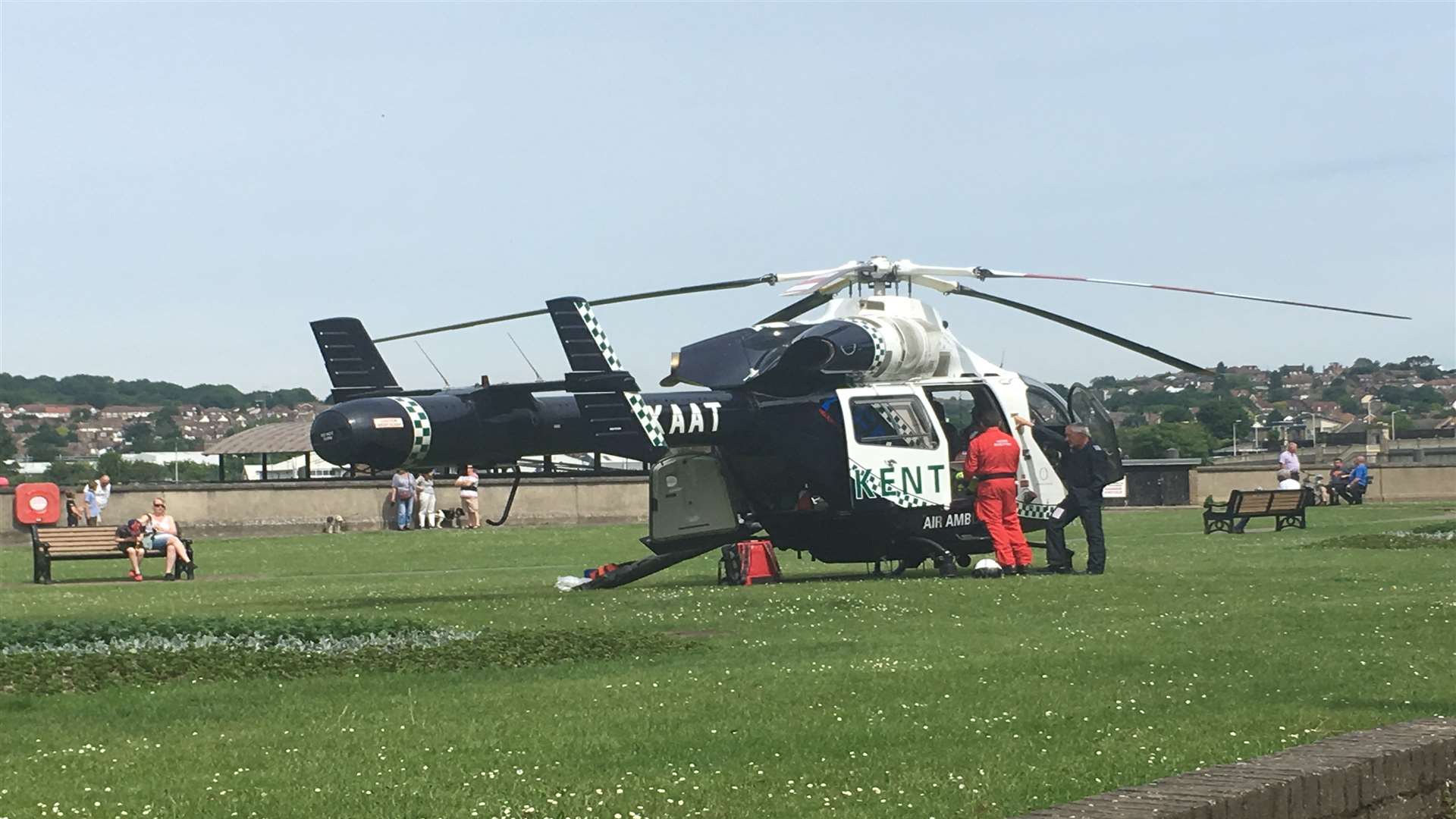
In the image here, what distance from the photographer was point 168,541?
95.8 feet

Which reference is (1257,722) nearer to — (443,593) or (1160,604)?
(1160,604)

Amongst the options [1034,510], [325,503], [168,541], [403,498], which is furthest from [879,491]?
[325,503]

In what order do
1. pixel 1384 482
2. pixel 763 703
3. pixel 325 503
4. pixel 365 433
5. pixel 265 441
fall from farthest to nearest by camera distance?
pixel 265 441 → pixel 1384 482 → pixel 325 503 → pixel 365 433 → pixel 763 703

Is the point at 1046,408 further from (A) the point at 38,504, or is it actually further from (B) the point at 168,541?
(A) the point at 38,504

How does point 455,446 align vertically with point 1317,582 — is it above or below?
above

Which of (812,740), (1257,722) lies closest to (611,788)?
(812,740)

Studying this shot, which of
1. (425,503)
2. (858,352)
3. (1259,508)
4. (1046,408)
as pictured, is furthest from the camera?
(425,503)

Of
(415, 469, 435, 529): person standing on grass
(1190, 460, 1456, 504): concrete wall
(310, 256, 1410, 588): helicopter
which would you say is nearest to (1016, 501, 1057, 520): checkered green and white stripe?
(310, 256, 1410, 588): helicopter

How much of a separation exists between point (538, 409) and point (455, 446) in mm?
1005

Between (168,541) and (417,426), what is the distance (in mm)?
10345

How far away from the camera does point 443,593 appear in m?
22.8

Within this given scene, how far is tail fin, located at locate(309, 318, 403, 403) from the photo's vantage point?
20.9 m

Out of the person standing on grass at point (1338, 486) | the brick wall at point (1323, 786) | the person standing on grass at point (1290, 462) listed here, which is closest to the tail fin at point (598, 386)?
the brick wall at point (1323, 786)

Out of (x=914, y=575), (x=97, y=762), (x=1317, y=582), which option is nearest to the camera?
(x=97, y=762)
